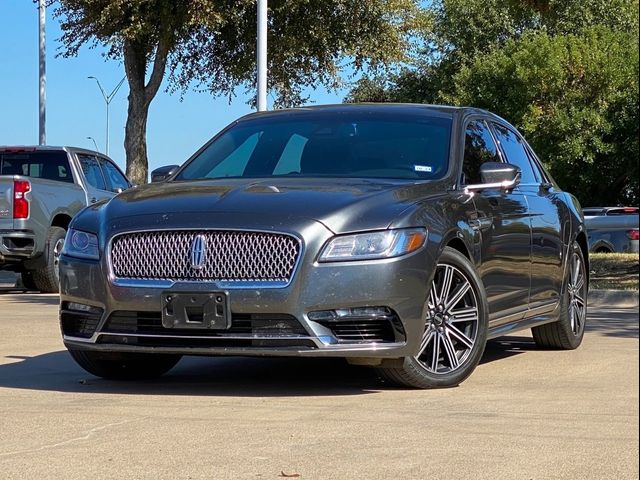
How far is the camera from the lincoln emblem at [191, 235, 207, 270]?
22.6 ft

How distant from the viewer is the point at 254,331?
682cm

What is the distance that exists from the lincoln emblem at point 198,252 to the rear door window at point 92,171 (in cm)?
1177

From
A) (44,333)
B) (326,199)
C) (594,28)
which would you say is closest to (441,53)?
(594,28)

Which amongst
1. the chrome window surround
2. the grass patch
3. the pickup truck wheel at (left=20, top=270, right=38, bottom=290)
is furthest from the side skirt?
the pickup truck wheel at (left=20, top=270, right=38, bottom=290)

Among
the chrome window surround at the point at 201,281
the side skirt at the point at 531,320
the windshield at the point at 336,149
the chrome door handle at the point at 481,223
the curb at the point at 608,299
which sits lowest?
the curb at the point at 608,299

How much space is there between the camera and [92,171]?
61.7ft

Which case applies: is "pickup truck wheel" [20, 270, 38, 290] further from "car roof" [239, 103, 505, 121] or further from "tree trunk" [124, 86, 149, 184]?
"tree trunk" [124, 86, 149, 184]

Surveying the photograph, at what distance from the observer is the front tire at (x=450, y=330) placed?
7.14 m

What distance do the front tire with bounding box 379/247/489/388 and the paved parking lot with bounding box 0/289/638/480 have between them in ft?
0.33

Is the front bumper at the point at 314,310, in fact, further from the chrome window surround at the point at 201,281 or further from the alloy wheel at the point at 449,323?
the alloy wheel at the point at 449,323

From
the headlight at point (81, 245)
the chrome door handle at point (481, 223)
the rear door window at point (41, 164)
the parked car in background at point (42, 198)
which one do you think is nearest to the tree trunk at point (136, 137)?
the parked car in background at point (42, 198)

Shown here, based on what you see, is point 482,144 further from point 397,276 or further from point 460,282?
point 397,276

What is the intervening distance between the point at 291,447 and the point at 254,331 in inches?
50.6

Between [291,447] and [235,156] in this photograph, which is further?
[235,156]
